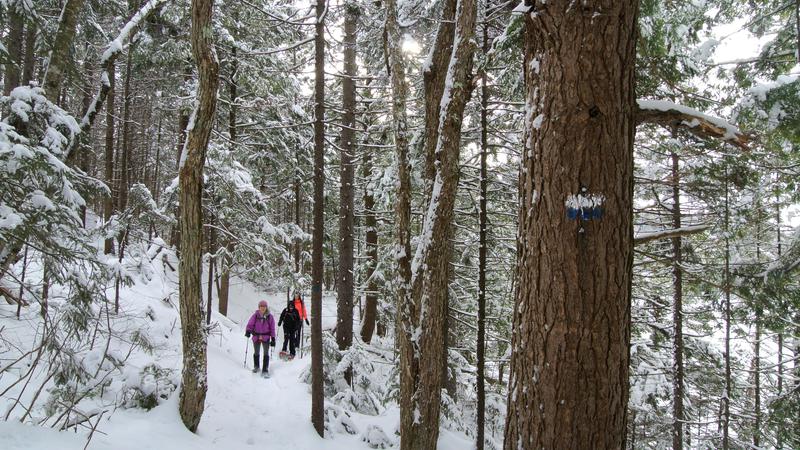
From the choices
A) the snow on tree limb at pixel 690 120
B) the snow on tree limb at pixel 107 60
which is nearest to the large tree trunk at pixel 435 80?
the snow on tree limb at pixel 690 120

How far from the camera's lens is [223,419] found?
811 cm

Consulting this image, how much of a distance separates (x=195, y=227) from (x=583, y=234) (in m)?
6.27

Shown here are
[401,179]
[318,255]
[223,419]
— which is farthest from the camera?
[318,255]

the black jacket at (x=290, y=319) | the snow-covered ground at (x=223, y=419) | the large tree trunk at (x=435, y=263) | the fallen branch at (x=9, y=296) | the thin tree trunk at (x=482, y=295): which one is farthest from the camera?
the black jacket at (x=290, y=319)

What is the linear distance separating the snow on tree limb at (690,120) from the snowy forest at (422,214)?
1 cm

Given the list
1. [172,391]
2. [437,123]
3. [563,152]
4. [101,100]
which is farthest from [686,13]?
[172,391]

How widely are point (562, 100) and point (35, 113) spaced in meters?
6.54

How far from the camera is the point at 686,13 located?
7.49 metres

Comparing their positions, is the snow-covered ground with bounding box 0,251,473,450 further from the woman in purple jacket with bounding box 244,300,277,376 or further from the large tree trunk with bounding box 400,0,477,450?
the large tree trunk with bounding box 400,0,477,450

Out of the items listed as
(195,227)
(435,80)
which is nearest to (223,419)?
(195,227)

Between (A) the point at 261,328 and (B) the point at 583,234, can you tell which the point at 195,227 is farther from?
(B) the point at 583,234

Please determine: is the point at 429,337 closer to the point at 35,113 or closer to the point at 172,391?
the point at 172,391

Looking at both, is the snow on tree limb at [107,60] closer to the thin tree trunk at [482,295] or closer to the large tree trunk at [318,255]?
the large tree trunk at [318,255]

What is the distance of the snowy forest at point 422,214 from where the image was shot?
2076 mm
